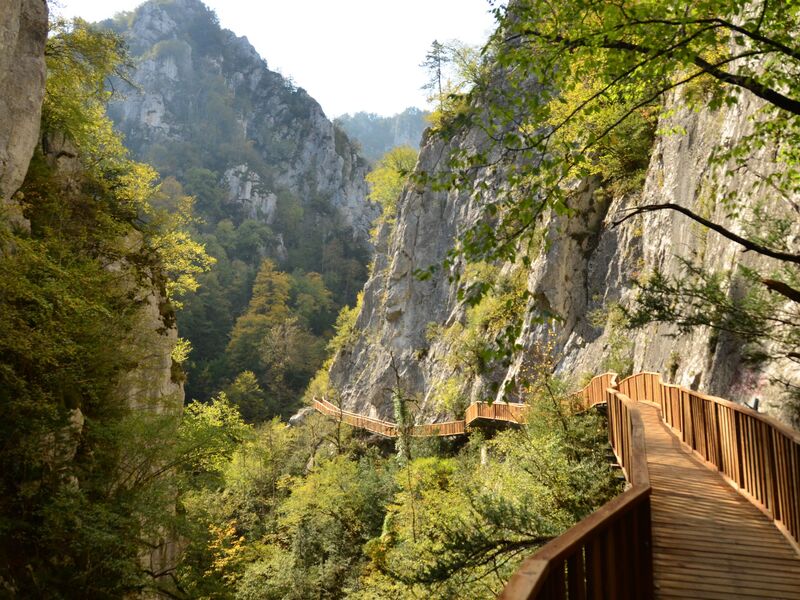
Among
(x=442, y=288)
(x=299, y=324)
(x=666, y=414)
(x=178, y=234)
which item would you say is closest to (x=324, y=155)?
(x=299, y=324)

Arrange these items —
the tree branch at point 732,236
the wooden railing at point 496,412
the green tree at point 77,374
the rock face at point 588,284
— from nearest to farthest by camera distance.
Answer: the tree branch at point 732,236 < the green tree at point 77,374 < the rock face at point 588,284 < the wooden railing at point 496,412

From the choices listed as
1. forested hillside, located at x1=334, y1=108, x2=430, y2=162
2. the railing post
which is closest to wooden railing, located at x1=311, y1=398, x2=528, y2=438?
the railing post

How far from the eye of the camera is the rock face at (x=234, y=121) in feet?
261

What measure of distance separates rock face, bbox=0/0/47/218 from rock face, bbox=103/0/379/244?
6529 centimetres

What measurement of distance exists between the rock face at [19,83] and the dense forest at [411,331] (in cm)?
28

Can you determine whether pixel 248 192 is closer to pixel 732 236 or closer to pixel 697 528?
pixel 732 236

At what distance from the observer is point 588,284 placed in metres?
22.9

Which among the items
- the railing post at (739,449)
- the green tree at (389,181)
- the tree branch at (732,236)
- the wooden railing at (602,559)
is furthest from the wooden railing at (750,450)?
the green tree at (389,181)

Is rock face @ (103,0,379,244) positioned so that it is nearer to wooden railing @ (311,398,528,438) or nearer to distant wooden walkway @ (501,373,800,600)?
wooden railing @ (311,398,528,438)

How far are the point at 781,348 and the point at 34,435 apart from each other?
1124 centimetres

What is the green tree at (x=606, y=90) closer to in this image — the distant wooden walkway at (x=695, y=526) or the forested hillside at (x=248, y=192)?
the distant wooden walkway at (x=695, y=526)

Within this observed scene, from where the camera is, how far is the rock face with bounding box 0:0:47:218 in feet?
33.1

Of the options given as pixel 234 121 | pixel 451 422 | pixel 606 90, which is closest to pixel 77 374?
pixel 606 90

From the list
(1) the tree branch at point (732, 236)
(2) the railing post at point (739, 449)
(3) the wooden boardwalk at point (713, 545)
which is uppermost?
(1) the tree branch at point (732, 236)
